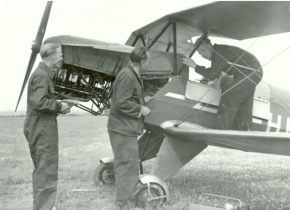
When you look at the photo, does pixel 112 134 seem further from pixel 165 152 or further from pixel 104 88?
pixel 104 88

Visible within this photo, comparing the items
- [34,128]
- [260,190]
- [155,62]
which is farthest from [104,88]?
[260,190]

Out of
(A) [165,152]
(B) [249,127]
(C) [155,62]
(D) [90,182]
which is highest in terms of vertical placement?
(C) [155,62]

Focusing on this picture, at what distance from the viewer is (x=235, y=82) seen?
17.6ft

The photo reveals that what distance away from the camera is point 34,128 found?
386 cm

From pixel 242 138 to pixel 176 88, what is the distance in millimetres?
1366

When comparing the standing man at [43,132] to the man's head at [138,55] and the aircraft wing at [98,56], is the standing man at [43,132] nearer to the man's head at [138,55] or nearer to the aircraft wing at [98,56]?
the man's head at [138,55]

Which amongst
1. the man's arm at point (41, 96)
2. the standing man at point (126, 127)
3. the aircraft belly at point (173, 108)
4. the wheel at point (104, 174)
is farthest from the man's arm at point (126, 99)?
the wheel at point (104, 174)

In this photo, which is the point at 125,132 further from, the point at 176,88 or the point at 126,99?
the point at 176,88

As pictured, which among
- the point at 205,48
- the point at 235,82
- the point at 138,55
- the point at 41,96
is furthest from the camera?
the point at 205,48

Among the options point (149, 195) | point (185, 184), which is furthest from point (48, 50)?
point (185, 184)

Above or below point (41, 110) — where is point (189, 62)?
above

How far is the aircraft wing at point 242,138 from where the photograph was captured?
4281 mm

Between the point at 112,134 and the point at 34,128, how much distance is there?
0.93 metres

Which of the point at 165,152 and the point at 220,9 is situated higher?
the point at 220,9
